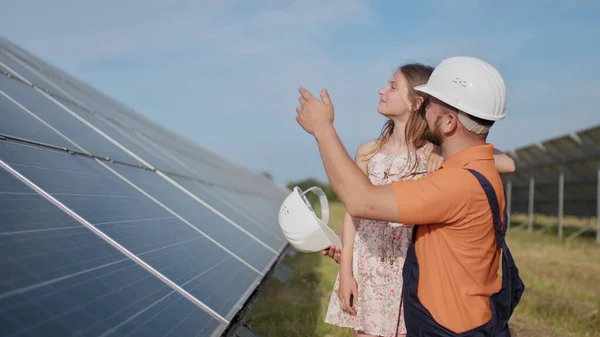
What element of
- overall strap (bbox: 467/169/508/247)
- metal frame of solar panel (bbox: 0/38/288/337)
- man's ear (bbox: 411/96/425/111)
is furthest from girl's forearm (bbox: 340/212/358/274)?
overall strap (bbox: 467/169/508/247)

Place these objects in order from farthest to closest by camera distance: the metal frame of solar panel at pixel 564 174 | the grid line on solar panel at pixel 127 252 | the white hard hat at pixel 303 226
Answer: the metal frame of solar panel at pixel 564 174
the white hard hat at pixel 303 226
the grid line on solar panel at pixel 127 252

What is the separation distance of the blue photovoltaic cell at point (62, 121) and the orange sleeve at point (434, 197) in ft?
9.22

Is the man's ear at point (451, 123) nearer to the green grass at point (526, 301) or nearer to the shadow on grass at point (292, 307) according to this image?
the shadow on grass at point (292, 307)

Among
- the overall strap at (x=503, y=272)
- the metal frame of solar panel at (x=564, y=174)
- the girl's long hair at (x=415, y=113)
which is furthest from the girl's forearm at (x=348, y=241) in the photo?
the metal frame of solar panel at (x=564, y=174)

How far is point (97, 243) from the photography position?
2719 millimetres

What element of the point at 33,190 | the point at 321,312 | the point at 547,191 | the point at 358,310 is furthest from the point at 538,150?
the point at 33,190

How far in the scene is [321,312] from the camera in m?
6.58

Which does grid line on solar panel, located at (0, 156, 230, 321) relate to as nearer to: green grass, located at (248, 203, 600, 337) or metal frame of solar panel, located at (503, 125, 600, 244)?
green grass, located at (248, 203, 600, 337)

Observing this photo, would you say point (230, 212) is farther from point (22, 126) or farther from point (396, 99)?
point (396, 99)

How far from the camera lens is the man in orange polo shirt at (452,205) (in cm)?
226

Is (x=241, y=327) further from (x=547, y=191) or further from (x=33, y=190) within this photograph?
(x=547, y=191)

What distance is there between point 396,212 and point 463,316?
1.84 ft

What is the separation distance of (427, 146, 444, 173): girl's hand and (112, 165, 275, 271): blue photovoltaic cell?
5.37 feet

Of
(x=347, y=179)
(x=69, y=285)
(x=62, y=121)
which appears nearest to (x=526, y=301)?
(x=62, y=121)
